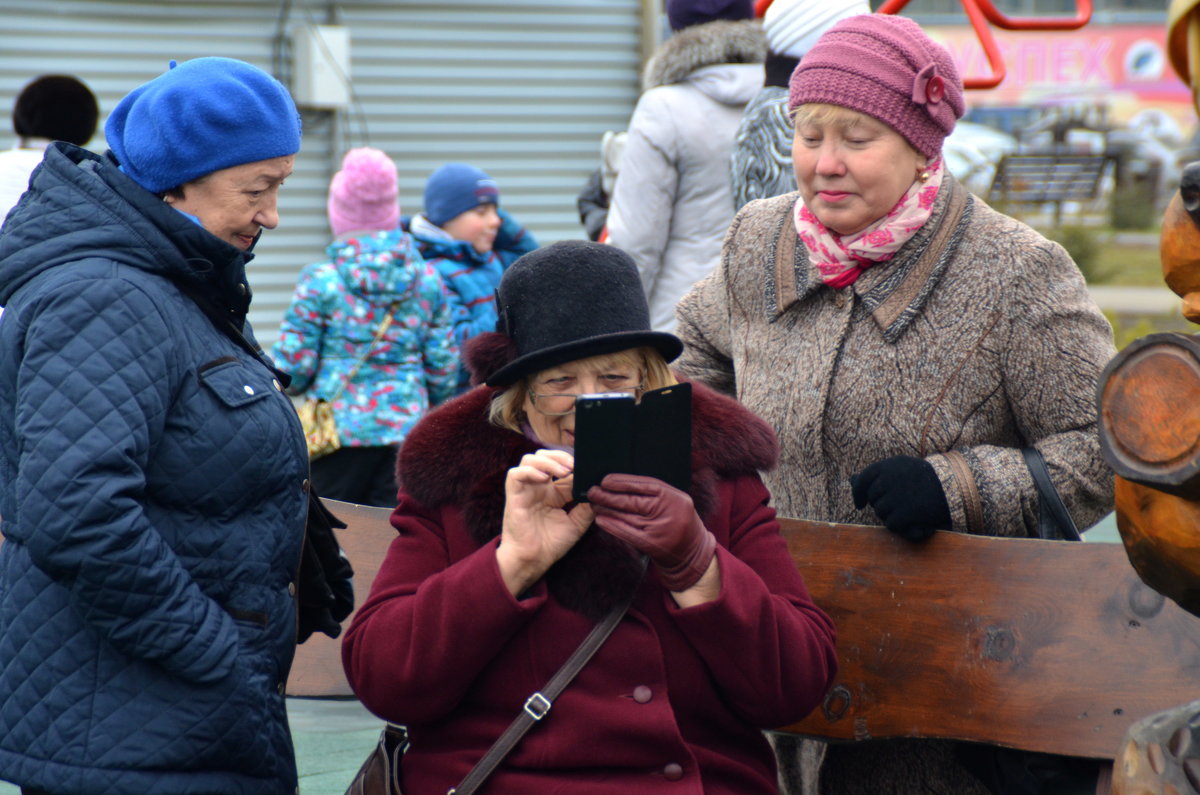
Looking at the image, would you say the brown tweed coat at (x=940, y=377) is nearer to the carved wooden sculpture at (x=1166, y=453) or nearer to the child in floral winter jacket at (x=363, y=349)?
the carved wooden sculpture at (x=1166, y=453)

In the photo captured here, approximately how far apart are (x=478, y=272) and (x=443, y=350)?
40.0 inches

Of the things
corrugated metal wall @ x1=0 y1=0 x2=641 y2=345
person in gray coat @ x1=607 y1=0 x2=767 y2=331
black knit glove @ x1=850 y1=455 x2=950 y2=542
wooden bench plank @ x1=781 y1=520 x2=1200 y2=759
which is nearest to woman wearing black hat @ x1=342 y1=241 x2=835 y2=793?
black knit glove @ x1=850 y1=455 x2=950 y2=542

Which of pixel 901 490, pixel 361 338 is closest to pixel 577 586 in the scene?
pixel 901 490

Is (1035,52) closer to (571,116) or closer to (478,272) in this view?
(571,116)

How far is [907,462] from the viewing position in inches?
104

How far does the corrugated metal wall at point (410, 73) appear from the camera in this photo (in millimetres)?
9180

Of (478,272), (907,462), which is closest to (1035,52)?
(478,272)

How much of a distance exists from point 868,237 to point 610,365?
1.88 ft

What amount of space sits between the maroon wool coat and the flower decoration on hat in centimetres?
65

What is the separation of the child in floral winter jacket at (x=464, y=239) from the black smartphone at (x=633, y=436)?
14.1 ft

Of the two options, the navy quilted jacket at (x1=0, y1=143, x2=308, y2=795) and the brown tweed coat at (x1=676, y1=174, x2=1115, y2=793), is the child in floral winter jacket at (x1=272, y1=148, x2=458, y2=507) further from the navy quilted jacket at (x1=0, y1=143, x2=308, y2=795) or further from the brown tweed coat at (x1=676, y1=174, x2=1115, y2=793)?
the navy quilted jacket at (x1=0, y1=143, x2=308, y2=795)

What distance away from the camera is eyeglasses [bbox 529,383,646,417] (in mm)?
2514

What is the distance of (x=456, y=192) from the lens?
6.73 meters

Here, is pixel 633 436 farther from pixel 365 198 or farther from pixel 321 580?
pixel 365 198
